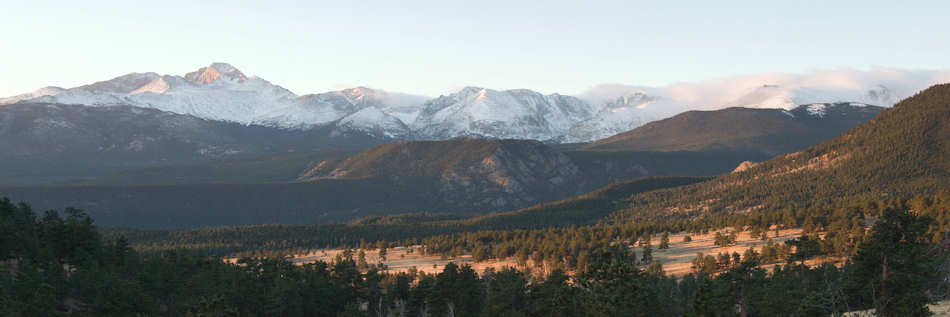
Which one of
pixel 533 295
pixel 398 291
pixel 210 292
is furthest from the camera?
pixel 398 291

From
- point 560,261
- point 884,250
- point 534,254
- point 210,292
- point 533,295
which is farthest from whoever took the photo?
point 534,254

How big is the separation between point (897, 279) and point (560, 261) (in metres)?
120

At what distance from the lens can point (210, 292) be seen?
97.7 metres

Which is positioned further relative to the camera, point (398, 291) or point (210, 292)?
point (398, 291)

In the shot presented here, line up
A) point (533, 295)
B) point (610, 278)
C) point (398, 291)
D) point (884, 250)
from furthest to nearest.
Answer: point (398, 291) → point (533, 295) → point (884, 250) → point (610, 278)

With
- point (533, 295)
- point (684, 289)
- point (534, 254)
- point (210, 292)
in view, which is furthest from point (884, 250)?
point (534, 254)

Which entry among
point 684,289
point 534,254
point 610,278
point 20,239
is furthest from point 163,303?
point 534,254

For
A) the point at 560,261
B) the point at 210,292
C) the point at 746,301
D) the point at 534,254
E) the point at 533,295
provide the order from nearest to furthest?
the point at 746,301 < the point at 533,295 < the point at 210,292 < the point at 560,261 < the point at 534,254

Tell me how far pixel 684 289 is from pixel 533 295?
4097cm

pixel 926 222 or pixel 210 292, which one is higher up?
pixel 926 222

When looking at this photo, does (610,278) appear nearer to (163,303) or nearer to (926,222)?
(926,222)

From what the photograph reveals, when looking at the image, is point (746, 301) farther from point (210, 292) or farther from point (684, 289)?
point (210, 292)

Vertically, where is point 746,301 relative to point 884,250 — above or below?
below

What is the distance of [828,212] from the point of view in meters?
185
